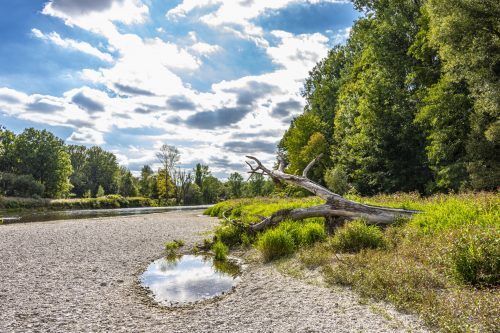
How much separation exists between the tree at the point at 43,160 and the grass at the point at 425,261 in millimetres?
67643

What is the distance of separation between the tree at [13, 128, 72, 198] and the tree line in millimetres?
55964

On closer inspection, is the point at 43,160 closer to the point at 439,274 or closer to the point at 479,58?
the point at 479,58

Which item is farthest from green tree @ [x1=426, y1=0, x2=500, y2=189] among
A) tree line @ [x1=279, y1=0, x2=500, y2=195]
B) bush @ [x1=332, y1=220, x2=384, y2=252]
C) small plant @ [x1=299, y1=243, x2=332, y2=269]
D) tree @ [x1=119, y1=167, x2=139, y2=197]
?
tree @ [x1=119, y1=167, x2=139, y2=197]

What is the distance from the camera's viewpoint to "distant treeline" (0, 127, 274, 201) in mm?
64750

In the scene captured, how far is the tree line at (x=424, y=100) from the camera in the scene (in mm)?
17578

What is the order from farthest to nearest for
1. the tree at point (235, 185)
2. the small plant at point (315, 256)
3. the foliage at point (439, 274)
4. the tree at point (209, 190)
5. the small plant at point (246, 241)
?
the tree at point (235, 185), the tree at point (209, 190), the small plant at point (246, 241), the small plant at point (315, 256), the foliage at point (439, 274)

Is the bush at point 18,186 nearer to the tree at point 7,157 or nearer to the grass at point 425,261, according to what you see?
the tree at point 7,157

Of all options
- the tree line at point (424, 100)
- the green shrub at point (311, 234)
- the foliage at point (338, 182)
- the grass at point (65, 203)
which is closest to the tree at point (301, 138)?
the tree line at point (424, 100)

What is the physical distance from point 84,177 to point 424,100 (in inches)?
3779

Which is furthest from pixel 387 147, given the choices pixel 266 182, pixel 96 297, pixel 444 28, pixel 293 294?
pixel 266 182

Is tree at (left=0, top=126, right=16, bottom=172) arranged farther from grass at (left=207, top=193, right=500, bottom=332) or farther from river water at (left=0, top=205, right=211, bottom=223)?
grass at (left=207, top=193, right=500, bottom=332)

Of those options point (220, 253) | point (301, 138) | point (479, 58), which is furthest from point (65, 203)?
point (479, 58)

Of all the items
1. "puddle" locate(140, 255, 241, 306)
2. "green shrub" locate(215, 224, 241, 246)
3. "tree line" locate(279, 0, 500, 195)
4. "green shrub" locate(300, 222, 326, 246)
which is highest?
"tree line" locate(279, 0, 500, 195)

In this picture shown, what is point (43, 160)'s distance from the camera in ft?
222
